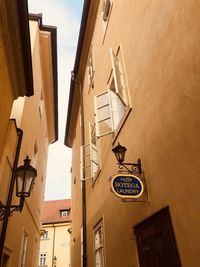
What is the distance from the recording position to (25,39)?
5.48 meters

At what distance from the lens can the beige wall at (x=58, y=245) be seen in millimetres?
33219

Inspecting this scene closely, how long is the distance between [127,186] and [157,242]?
815 millimetres

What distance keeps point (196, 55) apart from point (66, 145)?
15411 mm

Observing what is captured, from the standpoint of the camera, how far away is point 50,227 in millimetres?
34938

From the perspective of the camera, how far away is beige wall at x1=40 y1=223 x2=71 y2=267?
3322 cm

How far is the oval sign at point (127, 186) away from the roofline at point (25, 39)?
3.43 meters

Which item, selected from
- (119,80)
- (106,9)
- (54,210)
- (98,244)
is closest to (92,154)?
(98,244)

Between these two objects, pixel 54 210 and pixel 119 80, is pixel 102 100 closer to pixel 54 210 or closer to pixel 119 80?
pixel 119 80

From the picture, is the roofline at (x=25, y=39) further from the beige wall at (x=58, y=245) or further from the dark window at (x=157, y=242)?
the beige wall at (x=58, y=245)

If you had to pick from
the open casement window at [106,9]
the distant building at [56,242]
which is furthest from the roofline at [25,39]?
the distant building at [56,242]

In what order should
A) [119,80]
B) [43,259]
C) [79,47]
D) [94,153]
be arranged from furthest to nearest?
[43,259]
[79,47]
[94,153]
[119,80]

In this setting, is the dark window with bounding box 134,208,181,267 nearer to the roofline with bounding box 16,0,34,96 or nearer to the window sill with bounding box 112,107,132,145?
the window sill with bounding box 112,107,132,145

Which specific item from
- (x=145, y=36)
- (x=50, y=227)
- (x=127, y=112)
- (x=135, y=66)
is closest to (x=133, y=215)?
(x=127, y=112)

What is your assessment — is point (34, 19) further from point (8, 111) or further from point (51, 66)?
point (8, 111)
